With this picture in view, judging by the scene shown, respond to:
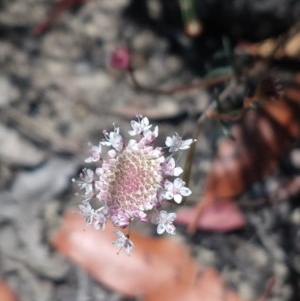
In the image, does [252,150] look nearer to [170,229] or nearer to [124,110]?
[124,110]

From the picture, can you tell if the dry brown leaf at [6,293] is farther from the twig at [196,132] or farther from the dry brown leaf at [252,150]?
the twig at [196,132]

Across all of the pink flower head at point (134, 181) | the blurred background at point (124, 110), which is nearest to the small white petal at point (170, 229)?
the pink flower head at point (134, 181)

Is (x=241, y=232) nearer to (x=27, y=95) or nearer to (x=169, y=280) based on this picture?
(x=169, y=280)

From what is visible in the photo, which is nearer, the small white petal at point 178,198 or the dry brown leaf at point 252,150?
the small white petal at point 178,198

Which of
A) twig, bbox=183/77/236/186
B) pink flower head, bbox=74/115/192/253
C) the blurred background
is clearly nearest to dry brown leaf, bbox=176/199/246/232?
the blurred background

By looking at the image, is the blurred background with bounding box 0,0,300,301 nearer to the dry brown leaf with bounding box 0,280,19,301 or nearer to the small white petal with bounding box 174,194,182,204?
the dry brown leaf with bounding box 0,280,19,301
